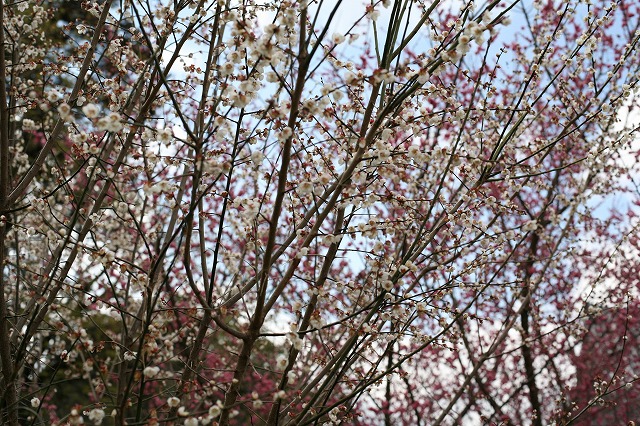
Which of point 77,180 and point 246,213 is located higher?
point 77,180

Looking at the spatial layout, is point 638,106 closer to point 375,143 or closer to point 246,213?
point 375,143

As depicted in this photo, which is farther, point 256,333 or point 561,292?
point 561,292

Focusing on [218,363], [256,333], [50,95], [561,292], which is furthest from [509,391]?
[50,95]

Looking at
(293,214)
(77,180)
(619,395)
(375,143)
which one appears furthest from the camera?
(77,180)

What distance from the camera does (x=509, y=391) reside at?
7.87 metres

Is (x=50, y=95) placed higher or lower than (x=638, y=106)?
lower

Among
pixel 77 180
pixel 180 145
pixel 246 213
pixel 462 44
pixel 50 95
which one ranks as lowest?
pixel 246 213

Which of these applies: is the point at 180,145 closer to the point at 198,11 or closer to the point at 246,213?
the point at 198,11

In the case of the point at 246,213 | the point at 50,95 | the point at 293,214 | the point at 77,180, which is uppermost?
the point at 77,180

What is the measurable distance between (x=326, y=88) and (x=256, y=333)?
1.04 meters

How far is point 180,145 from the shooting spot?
4359 millimetres

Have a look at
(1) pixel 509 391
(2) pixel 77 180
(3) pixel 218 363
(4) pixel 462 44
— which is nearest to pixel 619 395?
(1) pixel 509 391

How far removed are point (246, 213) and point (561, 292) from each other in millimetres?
6533

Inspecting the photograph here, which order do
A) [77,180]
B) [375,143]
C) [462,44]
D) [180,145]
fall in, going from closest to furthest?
[462,44]
[375,143]
[180,145]
[77,180]
